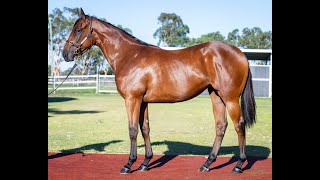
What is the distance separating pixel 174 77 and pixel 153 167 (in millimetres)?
1687

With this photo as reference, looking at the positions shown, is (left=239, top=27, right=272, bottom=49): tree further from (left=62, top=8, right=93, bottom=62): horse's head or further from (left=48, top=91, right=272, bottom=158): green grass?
(left=62, top=8, right=93, bottom=62): horse's head

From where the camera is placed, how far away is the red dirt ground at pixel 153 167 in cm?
625

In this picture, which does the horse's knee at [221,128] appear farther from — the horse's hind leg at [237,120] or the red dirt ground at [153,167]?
the red dirt ground at [153,167]

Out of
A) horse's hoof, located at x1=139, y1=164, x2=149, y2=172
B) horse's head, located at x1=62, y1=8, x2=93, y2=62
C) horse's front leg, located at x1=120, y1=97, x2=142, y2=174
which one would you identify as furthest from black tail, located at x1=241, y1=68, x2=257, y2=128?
horse's head, located at x1=62, y1=8, x2=93, y2=62

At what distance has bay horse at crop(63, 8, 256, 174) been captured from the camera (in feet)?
21.1

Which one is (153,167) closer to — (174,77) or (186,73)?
(174,77)

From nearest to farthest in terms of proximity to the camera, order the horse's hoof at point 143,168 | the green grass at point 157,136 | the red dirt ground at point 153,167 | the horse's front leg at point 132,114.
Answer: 1. the red dirt ground at point 153,167
2. the horse's front leg at point 132,114
3. the horse's hoof at point 143,168
4. the green grass at point 157,136

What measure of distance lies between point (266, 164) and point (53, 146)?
510 cm

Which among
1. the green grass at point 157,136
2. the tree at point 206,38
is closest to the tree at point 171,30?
the tree at point 206,38
